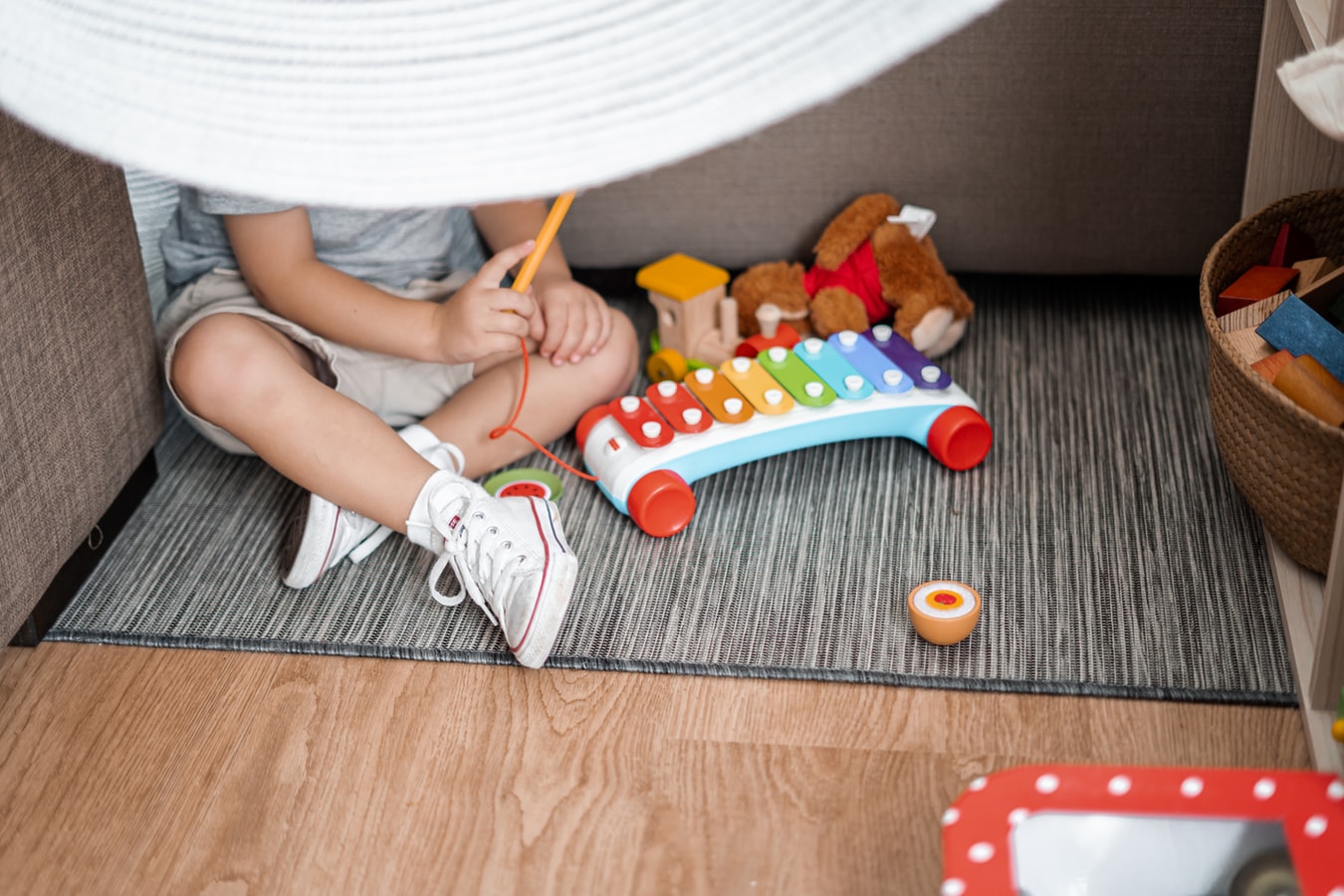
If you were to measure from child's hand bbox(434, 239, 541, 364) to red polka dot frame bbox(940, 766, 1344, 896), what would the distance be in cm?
Result: 58

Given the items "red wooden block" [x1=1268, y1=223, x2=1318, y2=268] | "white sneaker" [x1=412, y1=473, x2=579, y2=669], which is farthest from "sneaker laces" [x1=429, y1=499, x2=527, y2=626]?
"red wooden block" [x1=1268, y1=223, x2=1318, y2=268]

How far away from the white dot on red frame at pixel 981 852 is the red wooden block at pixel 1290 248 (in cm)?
70

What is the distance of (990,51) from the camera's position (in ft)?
4.15

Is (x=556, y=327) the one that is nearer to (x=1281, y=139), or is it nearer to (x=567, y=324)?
(x=567, y=324)

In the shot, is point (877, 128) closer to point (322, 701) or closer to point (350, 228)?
point (350, 228)

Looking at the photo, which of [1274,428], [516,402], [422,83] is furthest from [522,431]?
[422,83]

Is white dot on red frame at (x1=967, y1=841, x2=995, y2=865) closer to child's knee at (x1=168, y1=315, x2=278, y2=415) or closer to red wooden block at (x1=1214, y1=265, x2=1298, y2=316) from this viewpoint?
red wooden block at (x1=1214, y1=265, x2=1298, y2=316)

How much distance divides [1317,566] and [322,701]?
0.79m

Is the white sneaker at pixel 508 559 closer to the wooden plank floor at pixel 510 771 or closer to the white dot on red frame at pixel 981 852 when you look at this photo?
the wooden plank floor at pixel 510 771

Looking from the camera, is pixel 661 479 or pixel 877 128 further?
pixel 877 128

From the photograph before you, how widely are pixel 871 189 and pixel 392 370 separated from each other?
23.4 inches

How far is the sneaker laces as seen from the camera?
0.97 meters

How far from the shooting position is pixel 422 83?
229mm

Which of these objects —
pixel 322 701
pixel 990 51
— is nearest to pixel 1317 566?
pixel 990 51
